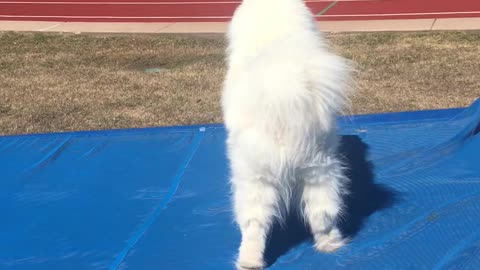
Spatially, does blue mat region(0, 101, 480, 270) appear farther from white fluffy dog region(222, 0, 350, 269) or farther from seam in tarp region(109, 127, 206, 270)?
white fluffy dog region(222, 0, 350, 269)

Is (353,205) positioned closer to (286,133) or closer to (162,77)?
(286,133)

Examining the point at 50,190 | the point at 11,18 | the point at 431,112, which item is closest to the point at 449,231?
the point at 431,112

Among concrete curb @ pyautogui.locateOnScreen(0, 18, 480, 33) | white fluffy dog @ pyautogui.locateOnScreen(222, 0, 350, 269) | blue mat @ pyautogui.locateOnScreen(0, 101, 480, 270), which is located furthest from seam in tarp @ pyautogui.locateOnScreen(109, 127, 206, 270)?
concrete curb @ pyautogui.locateOnScreen(0, 18, 480, 33)

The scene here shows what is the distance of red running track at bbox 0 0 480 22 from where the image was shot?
432 inches

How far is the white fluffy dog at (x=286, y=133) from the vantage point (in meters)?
3.18

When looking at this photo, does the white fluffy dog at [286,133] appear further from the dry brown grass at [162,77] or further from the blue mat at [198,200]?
the dry brown grass at [162,77]

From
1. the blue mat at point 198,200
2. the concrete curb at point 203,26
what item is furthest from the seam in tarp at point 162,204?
the concrete curb at point 203,26

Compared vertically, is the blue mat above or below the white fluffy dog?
below

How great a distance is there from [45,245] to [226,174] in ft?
4.08

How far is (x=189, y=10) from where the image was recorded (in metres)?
12.5

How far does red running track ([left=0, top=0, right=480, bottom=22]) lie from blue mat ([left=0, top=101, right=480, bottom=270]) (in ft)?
19.1

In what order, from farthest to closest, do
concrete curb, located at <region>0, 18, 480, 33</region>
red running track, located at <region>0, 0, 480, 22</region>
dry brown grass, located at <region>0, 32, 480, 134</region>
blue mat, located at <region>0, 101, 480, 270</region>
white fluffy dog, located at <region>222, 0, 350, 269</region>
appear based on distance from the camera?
red running track, located at <region>0, 0, 480, 22</region>, concrete curb, located at <region>0, 18, 480, 33</region>, dry brown grass, located at <region>0, 32, 480, 134</region>, blue mat, located at <region>0, 101, 480, 270</region>, white fluffy dog, located at <region>222, 0, 350, 269</region>

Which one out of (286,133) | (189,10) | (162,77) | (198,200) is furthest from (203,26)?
(286,133)

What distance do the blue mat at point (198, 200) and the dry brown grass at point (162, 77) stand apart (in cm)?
125
